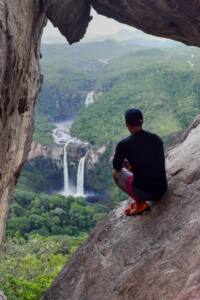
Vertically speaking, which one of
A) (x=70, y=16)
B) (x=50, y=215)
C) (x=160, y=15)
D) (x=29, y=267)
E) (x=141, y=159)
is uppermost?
(x=160, y=15)

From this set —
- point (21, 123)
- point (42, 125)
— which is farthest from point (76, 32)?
point (42, 125)

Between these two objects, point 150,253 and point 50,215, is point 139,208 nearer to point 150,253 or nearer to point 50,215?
point 150,253

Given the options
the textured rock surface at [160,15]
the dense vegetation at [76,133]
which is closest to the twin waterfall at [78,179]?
the dense vegetation at [76,133]

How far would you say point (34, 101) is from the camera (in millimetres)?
13273

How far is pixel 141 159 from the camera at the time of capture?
780 centimetres

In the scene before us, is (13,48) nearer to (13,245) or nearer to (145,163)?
(145,163)

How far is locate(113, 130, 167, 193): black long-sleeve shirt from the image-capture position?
780 cm

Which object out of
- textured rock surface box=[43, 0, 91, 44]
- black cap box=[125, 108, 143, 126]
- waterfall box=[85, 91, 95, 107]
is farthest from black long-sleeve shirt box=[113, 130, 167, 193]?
waterfall box=[85, 91, 95, 107]

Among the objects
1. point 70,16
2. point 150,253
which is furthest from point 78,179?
point 150,253

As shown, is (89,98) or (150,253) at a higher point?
(150,253)

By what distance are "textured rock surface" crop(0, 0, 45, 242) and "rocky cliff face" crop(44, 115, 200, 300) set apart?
8.11ft

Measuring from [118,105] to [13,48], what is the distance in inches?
3551

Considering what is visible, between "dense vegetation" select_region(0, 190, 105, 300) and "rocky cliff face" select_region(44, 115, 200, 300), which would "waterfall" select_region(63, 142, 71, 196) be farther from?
"rocky cliff face" select_region(44, 115, 200, 300)

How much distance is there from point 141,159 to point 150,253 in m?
1.55
